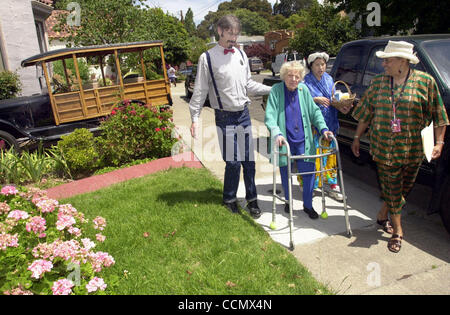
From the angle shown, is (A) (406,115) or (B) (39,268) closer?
(B) (39,268)

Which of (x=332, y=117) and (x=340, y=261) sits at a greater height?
(x=332, y=117)

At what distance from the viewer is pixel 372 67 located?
470 cm

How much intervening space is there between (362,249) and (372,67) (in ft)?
8.27

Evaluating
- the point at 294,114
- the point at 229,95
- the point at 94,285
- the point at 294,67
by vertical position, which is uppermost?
the point at 294,67

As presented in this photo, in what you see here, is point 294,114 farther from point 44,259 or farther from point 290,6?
point 290,6

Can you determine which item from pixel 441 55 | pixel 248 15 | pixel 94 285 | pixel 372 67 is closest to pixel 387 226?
pixel 441 55

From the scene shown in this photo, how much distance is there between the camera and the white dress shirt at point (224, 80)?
4.00 m

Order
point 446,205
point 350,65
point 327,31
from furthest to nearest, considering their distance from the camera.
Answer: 1. point 327,31
2. point 350,65
3. point 446,205

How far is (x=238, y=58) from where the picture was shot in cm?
409
